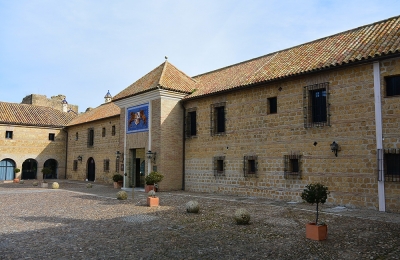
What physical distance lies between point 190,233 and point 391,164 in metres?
7.74

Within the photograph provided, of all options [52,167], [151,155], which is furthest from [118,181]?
[52,167]

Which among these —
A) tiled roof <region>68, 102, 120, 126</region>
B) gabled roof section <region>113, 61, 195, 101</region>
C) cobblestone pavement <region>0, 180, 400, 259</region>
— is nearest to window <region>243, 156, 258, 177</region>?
cobblestone pavement <region>0, 180, 400, 259</region>

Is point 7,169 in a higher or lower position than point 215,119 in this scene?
lower

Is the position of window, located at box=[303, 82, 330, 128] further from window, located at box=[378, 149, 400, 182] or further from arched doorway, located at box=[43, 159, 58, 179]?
arched doorway, located at box=[43, 159, 58, 179]

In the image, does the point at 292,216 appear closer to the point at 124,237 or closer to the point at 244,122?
the point at 124,237

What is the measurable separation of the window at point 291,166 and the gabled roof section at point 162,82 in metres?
8.37

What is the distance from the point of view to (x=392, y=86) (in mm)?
11812

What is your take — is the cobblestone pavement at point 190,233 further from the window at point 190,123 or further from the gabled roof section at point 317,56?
the window at point 190,123

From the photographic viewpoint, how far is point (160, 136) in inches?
758

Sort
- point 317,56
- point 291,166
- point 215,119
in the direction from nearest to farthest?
point 291,166, point 317,56, point 215,119

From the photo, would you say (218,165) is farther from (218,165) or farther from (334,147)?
(334,147)

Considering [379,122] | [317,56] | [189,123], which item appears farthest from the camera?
[189,123]

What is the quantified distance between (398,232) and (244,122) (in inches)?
371

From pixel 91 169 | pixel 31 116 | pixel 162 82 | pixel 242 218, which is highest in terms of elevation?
pixel 162 82
